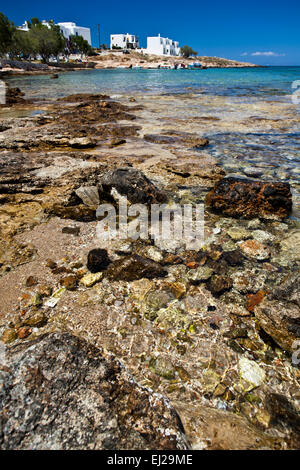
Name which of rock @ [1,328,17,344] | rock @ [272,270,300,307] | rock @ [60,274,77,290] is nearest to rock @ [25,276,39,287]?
rock @ [60,274,77,290]

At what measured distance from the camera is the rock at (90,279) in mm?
3398

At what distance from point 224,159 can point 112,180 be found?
4.31 metres

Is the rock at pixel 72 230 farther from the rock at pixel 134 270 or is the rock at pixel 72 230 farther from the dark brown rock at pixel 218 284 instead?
the dark brown rock at pixel 218 284

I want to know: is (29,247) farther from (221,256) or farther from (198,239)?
(221,256)

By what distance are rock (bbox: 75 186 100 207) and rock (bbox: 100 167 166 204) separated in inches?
6.7

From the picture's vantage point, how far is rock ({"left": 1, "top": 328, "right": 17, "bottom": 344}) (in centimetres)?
263

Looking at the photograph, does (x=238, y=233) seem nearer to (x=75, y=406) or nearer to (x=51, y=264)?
(x=51, y=264)

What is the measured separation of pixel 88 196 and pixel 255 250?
3.41 m

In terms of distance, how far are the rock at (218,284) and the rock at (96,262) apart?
4.96ft

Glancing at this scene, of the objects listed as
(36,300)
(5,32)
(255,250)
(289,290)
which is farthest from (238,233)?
(5,32)

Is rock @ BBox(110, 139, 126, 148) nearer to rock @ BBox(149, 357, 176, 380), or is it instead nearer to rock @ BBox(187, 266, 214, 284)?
rock @ BBox(187, 266, 214, 284)

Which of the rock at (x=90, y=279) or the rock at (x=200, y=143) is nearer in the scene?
the rock at (x=90, y=279)

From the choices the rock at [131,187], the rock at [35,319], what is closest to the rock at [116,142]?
the rock at [131,187]
